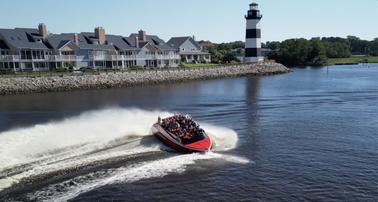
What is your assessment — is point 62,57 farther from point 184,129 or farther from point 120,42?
point 184,129

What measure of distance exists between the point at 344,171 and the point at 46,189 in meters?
15.7

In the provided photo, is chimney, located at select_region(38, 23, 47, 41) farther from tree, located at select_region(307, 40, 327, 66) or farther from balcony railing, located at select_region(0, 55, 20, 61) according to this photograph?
tree, located at select_region(307, 40, 327, 66)

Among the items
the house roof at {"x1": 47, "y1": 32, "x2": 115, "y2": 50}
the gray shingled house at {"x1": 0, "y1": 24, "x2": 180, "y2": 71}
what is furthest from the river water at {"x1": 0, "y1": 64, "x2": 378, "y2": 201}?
the house roof at {"x1": 47, "y1": 32, "x2": 115, "y2": 50}

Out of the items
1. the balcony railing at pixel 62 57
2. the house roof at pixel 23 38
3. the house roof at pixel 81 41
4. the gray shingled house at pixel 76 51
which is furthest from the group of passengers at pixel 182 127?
the house roof at pixel 81 41

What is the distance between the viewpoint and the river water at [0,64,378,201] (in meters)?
19.1

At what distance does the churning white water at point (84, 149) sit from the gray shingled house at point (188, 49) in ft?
262

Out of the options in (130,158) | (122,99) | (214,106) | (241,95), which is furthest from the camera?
(241,95)

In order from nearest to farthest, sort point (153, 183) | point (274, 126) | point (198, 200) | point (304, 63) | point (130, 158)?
point (198, 200)
point (153, 183)
point (130, 158)
point (274, 126)
point (304, 63)

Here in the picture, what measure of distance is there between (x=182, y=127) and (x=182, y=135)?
143 centimetres

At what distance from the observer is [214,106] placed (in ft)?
151

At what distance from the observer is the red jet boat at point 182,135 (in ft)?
82.8

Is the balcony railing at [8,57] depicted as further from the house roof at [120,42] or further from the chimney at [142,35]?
the chimney at [142,35]

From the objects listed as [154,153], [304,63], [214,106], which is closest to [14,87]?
[214,106]

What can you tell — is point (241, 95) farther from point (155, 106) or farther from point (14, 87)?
point (14, 87)
